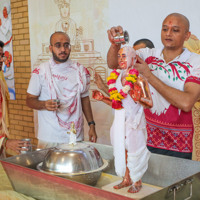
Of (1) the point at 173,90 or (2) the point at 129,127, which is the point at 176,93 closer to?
(1) the point at 173,90

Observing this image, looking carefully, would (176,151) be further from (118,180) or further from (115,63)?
A: (115,63)

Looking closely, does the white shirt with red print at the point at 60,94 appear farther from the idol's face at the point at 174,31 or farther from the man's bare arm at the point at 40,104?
the idol's face at the point at 174,31

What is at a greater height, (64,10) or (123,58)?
(64,10)

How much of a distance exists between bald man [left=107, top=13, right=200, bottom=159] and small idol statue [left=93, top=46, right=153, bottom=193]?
11.7 inches

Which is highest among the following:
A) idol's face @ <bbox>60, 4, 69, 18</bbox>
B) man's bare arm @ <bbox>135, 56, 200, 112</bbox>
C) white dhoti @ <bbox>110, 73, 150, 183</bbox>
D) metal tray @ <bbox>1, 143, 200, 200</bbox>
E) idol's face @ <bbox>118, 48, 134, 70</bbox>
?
idol's face @ <bbox>60, 4, 69, 18</bbox>

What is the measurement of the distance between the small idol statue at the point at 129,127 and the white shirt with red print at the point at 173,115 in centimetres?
43

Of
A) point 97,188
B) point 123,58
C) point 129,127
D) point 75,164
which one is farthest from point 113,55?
point 97,188

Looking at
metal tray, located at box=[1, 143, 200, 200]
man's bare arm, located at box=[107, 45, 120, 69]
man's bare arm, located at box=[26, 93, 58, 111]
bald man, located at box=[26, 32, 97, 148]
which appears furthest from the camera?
bald man, located at box=[26, 32, 97, 148]

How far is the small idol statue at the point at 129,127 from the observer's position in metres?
1.41

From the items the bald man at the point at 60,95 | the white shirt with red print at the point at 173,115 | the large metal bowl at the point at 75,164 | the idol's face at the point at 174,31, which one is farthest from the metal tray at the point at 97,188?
the bald man at the point at 60,95

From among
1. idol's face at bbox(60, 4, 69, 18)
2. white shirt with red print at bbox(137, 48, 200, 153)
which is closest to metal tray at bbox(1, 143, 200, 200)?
white shirt with red print at bbox(137, 48, 200, 153)

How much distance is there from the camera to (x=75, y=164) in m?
1.49

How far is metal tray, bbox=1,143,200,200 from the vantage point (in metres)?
1.17

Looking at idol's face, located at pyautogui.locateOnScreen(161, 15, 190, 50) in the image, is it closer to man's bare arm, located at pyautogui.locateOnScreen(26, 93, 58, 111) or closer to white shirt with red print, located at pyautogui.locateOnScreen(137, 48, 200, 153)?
white shirt with red print, located at pyautogui.locateOnScreen(137, 48, 200, 153)
